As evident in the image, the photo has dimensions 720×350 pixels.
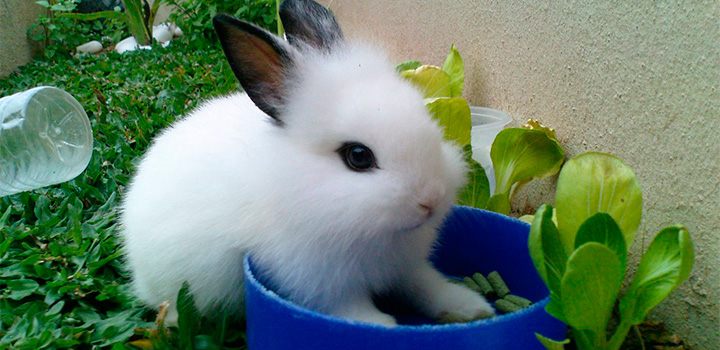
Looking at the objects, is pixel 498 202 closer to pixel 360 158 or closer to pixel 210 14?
pixel 360 158

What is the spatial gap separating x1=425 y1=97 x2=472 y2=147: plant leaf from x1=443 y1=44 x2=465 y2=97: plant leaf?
20.5 inches

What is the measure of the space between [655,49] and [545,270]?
0.66m

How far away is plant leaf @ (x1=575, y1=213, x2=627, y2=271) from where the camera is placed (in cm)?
117

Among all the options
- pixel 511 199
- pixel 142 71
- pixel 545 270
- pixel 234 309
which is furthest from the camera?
pixel 142 71

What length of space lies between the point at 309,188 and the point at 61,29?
6544 millimetres

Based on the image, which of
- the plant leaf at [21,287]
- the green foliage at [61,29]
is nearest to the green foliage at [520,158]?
the plant leaf at [21,287]

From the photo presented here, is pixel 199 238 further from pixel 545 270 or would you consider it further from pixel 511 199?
pixel 511 199

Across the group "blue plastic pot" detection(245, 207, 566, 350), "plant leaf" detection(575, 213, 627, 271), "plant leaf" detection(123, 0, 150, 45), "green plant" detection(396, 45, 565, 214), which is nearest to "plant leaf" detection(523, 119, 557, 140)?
"green plant" detection(396, 45, 565, 214)

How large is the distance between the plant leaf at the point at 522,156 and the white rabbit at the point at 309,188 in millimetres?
467

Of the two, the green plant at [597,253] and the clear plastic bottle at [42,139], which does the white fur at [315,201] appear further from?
the clear plastic bottle at [42,139]

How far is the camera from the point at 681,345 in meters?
1.50

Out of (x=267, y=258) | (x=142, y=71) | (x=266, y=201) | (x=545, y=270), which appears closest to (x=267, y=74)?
(x=266, y=201)

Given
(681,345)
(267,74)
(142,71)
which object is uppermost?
(267,74)

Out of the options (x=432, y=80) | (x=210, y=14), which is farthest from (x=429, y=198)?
(x=210, y=14)
